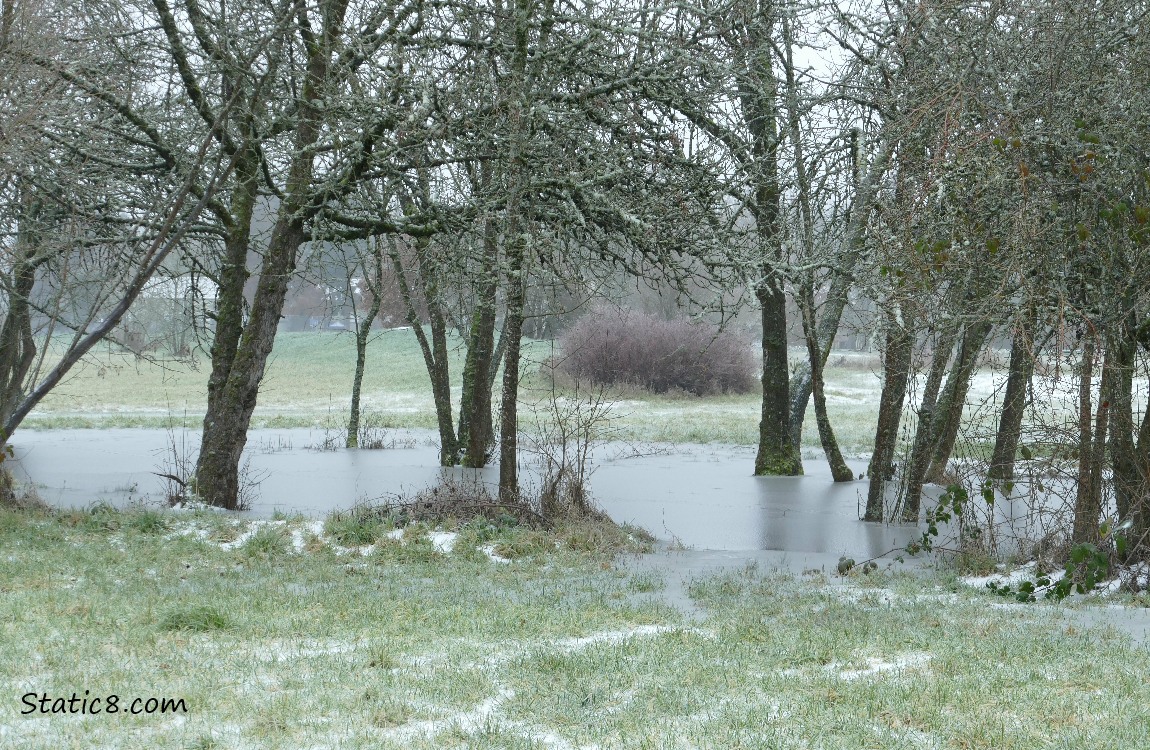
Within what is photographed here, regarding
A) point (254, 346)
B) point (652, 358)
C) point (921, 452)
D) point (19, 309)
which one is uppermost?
point (652, 358)

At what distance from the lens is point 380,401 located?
35.6 metres

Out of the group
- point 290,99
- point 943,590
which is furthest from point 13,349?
point 943,590

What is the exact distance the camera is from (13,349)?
14.4m

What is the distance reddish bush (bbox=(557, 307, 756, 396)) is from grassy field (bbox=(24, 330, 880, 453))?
0.89 m

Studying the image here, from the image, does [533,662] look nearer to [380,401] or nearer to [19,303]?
[19,303]

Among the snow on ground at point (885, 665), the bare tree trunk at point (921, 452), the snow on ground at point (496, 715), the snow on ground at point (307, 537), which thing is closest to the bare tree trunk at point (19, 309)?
the snow on ground at point (307, 537)

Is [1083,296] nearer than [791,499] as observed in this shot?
Yes

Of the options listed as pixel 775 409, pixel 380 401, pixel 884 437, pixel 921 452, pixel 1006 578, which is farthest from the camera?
pixel 380 401

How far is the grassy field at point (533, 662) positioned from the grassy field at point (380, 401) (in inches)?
332

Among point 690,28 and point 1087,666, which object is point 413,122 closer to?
point 690,28

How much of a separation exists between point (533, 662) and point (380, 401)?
30956 millimetres

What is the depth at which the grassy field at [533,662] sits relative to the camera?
4246 millimetres

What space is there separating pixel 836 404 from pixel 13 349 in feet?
80.4

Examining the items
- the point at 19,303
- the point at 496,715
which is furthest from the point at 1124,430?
the point at 19,303
